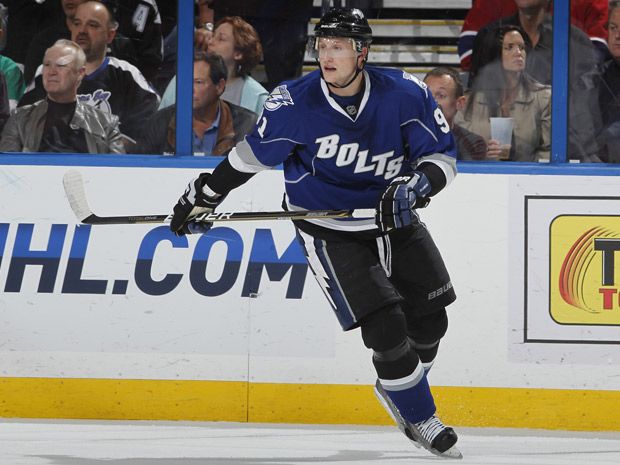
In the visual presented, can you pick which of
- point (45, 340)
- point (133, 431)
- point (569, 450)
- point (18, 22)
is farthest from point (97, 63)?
point (569, 450)

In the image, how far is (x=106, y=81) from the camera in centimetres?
474

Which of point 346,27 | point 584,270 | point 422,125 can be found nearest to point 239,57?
point 346,27

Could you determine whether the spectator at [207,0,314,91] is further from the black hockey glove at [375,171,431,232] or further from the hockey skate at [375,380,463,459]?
the hockey skate at [375,380,463,459]

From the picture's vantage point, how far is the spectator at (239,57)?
4691 millimetres

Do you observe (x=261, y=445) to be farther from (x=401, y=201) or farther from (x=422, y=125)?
(x=422, y=125)

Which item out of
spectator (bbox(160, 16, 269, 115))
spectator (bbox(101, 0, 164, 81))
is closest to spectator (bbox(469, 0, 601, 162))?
spectator (bbox(160, 16, 269, 115))

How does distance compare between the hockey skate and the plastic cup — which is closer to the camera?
the hockey skate

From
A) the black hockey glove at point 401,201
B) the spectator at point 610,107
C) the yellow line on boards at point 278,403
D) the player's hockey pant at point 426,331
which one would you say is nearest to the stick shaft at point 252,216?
the black hockey glove at point 401,201

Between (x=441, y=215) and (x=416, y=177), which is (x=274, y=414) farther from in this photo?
(x=416, y=177)

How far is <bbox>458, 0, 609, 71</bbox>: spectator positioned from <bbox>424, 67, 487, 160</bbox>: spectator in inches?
2.6

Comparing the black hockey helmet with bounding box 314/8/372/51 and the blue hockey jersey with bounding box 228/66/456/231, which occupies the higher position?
the black hockey helmet with bounding box 314/8/372/51

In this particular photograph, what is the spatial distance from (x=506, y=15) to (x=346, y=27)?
3.60 ft

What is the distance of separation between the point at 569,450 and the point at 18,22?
95.2 inches

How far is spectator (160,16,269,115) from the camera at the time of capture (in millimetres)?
4691
